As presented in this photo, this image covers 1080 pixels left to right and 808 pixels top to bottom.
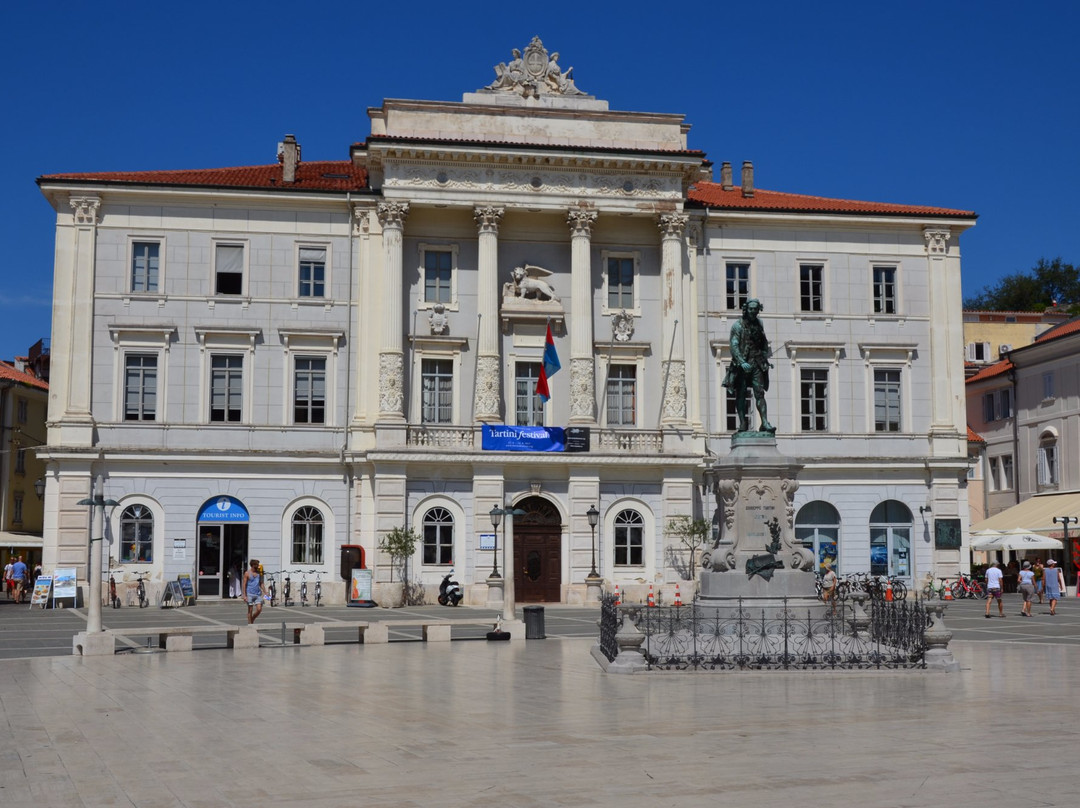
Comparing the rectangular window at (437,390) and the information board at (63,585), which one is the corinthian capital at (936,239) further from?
the information board at (63,585)

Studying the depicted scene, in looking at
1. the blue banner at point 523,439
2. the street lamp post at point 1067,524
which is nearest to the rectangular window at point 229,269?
the blue banner at point 523,439

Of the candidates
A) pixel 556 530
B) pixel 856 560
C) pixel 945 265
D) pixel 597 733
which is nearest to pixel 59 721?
pixel 597 733

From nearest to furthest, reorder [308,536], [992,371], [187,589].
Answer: [187,589]
[308,536]
[992,371]

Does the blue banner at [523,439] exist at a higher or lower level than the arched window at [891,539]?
higher

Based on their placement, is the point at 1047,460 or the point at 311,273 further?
the point at 1047,460

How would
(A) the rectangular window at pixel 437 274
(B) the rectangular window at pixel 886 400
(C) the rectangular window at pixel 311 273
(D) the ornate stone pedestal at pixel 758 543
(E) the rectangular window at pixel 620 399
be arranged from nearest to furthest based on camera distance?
(D) the ornate stone pedestal at pixel 758 543 → (C) the rectangular window at pixel 311 273 → (A) the rectangular window at pixel 437 274 → (E) the rectangular window at pixel 620 399 → (B) the rectangular window at pixel 886 400

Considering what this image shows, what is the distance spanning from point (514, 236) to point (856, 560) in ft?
58.2

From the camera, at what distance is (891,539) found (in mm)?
48531

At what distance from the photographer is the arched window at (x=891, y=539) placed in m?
48.2

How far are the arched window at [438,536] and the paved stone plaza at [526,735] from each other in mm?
21803

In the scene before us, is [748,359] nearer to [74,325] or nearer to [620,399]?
[620,399]

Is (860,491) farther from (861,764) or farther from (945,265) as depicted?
(861,764)

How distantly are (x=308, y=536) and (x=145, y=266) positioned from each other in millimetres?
11279

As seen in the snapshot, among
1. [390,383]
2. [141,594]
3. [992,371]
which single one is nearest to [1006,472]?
[992,371]
